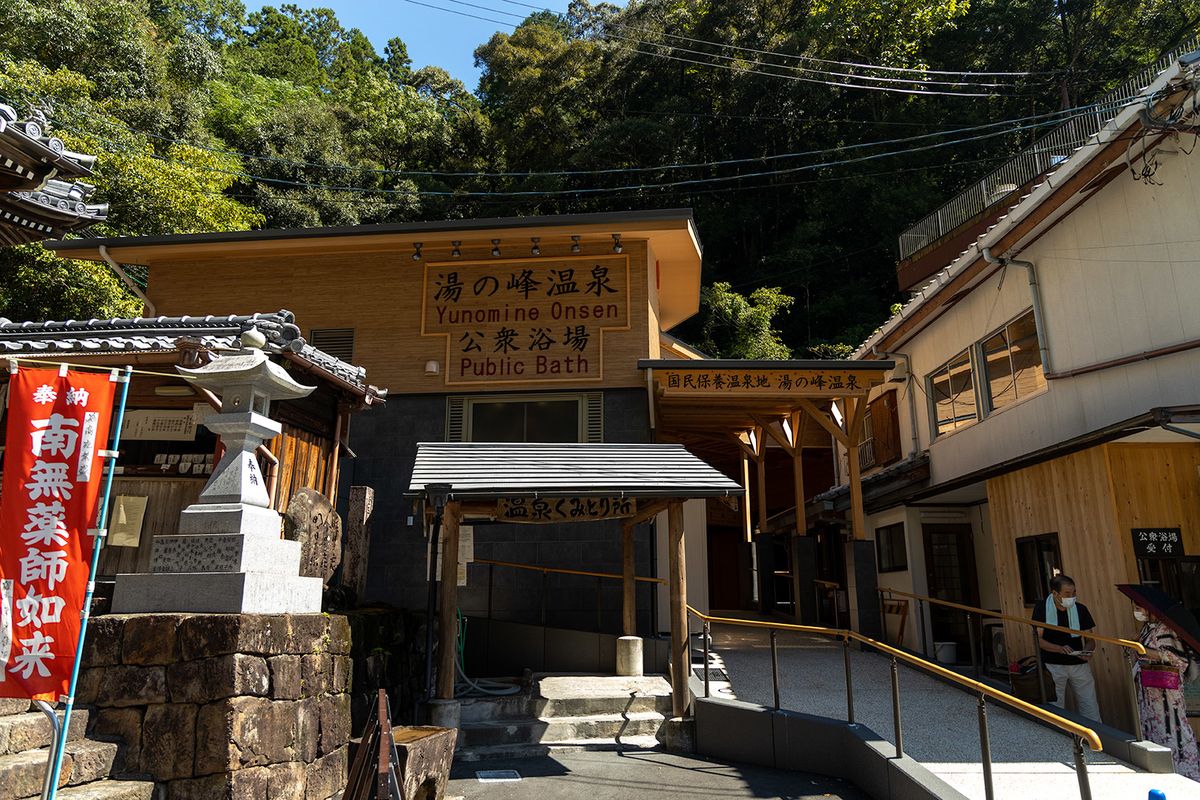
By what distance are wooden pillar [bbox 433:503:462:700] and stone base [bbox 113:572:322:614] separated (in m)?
2.43

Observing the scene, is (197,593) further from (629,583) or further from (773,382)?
(773,382)

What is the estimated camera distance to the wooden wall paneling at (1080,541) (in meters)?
8.76

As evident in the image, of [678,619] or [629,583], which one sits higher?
[629,583]

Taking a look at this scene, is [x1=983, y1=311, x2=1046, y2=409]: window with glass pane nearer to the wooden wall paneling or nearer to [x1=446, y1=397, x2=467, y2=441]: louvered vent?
the wooden wall paneling

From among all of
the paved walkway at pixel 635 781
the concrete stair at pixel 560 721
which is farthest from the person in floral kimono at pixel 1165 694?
the concrete stair at pixel 560 721

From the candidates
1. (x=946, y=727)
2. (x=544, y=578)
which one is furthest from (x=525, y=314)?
(x=946, y=727)

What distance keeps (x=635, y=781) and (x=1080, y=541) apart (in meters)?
6.28

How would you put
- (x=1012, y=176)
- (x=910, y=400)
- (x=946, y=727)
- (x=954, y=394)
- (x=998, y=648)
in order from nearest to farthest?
(x=946, y=727)
(x=998, y=648)
(x=954, y=394)
(x=910, y=400)
(x=1012, y=176)

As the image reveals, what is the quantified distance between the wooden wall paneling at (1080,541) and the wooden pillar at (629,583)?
5.23 metres

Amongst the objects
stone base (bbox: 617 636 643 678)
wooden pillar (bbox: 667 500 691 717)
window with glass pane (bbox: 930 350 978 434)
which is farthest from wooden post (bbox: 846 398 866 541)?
wooden pillar (bbox: 667 500 691 717)

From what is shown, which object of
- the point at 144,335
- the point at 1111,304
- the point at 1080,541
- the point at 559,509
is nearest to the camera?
the point at 559,509

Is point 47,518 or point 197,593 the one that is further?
point 197,593

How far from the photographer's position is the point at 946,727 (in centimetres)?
727

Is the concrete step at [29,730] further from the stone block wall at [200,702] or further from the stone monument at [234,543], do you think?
the stone monument at [234,543]
